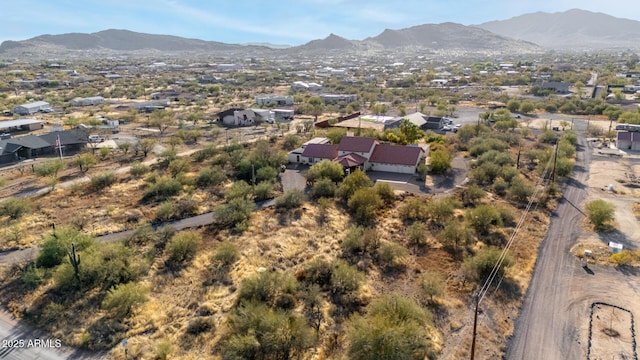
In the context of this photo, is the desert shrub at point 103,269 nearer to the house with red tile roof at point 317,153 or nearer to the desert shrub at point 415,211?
the desert shrub at point 415,211

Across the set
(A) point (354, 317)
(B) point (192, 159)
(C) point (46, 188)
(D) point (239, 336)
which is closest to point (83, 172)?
(C) point (46, 188)

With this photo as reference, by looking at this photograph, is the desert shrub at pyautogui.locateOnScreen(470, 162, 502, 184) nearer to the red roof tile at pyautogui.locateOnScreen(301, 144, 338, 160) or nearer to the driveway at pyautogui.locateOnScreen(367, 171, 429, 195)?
the driveway at pyautogui.locateOnScreen(367, 171, 429, 195)

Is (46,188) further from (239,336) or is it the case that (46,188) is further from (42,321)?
(239,336)

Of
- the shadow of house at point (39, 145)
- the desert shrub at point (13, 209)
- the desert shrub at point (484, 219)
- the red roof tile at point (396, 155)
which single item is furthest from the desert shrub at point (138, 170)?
the desert shrub at point (484, 219)

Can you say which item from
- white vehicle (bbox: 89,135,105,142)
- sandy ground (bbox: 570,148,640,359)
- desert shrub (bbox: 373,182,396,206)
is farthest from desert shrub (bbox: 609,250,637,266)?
white vehicle (bbox: 89,135,105,142)

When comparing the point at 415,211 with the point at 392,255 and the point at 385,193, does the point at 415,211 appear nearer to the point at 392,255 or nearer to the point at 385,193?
the point at 385,193

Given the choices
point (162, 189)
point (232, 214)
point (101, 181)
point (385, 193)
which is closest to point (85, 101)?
point (101, 181)
